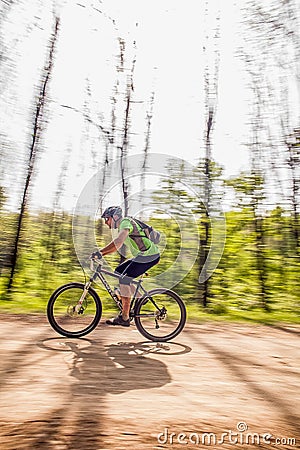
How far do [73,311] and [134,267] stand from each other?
0.95 meters

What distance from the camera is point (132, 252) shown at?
4.93 meters

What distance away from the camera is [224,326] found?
6.71m

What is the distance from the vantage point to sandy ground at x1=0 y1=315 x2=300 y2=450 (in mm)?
2387

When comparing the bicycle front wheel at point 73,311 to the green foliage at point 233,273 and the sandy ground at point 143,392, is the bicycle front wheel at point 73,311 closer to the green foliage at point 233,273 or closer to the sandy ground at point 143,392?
the sandy ground at point 143,392

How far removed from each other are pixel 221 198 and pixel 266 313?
2625mm

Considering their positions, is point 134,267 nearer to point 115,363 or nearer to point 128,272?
point 128,272

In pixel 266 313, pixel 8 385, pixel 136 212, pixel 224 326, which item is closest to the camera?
pixel 8 385

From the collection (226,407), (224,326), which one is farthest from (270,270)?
(226,407)

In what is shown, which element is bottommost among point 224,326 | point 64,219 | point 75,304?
point 224,326

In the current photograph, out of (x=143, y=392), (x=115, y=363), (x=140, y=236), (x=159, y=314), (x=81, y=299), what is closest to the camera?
(x=143, y=392)

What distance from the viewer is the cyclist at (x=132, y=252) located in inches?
189

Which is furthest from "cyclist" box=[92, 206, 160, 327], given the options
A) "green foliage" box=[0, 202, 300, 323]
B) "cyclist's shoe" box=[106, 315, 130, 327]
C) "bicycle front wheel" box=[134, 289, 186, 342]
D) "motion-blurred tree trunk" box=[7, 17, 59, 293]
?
"motion-blurred tree trunk" box=[7, 17, 59, 293]

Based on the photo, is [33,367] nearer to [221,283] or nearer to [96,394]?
[96,394]

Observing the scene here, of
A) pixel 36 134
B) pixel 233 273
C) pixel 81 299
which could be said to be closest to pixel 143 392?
pixel 81 299
